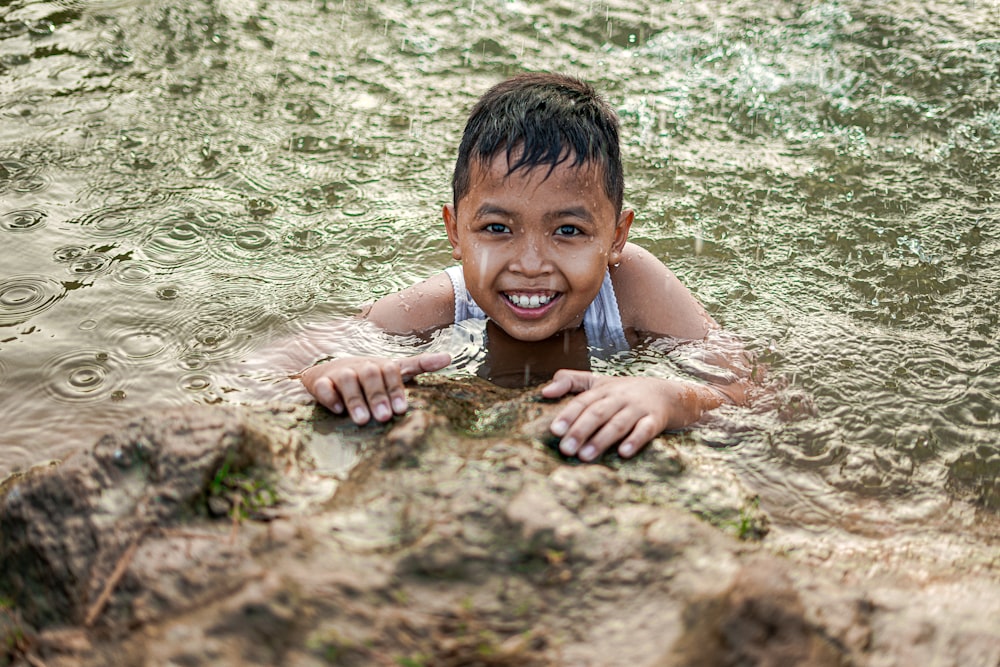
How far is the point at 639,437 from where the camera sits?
2.35 m

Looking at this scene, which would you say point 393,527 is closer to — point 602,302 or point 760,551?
point 760,551

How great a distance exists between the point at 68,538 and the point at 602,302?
2325mm

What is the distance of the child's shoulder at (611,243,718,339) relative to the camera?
140 inches

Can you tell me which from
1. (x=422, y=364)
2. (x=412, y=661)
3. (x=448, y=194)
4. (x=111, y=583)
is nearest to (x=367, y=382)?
(x=422, y=364)

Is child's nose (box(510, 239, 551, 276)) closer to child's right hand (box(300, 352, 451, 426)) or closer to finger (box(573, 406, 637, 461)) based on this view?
child's right hand (box(300, 352, 451, 426))

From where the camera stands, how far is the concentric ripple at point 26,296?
3.58m

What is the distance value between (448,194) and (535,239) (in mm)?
1761

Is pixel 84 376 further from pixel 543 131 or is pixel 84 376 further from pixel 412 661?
pixel 412 661

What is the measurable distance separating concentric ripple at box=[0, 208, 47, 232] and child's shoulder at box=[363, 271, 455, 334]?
65.6 inches

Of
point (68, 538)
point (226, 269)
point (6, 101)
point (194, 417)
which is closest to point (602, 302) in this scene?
point (226, 269)

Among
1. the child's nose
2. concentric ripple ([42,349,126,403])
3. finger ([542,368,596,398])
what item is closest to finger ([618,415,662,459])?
finger ([542,368,596,398])

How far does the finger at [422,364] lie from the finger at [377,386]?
17 cm

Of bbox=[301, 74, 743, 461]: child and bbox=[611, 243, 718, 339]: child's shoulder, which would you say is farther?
bbox=[611, 243, 718, 339]: child's shoulder

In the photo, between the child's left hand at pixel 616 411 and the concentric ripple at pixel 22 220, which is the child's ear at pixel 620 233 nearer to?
the child's left hand at pixel 616 411
